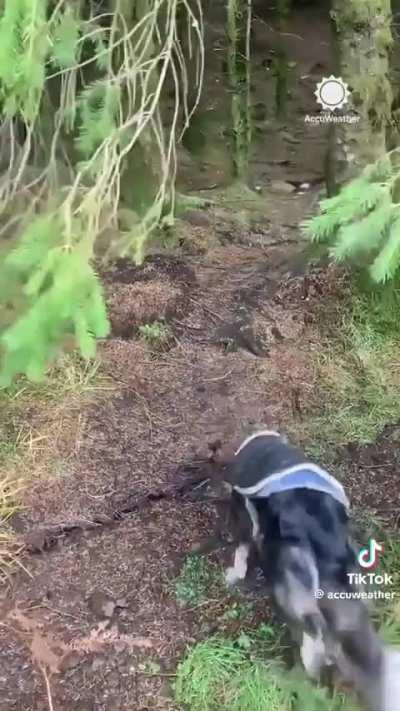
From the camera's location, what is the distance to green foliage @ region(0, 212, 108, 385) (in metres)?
1.39

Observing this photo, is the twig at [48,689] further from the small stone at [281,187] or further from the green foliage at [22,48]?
the small stone at [281,187]

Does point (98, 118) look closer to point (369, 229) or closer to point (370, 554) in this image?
point (369, 229)

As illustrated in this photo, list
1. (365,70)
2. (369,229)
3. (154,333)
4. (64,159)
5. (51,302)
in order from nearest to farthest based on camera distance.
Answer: (51,302), (369,229), (64,159), (365,70), (154,333)

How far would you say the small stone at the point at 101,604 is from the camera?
182 centimetres

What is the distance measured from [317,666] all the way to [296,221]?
1571mm

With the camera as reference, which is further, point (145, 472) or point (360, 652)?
point (145, 472)

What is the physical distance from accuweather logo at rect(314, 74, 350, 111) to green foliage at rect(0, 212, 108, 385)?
1217 mm

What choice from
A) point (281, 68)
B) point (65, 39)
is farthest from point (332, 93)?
point (65, 39)

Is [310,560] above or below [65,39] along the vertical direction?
below

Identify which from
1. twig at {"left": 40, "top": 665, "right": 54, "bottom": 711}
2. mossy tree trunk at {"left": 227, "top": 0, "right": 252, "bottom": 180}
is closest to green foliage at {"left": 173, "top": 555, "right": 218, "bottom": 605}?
twig at {"left": 40, "top": 665, "right": 54, "bottom": 711}

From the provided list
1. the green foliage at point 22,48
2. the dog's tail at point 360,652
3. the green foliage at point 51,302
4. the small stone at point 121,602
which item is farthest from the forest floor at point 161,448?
the green foliage at point 22,48

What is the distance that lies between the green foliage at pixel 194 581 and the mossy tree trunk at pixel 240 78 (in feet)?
5.32

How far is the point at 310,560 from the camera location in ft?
5.27

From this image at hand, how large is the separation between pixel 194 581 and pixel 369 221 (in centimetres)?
87
